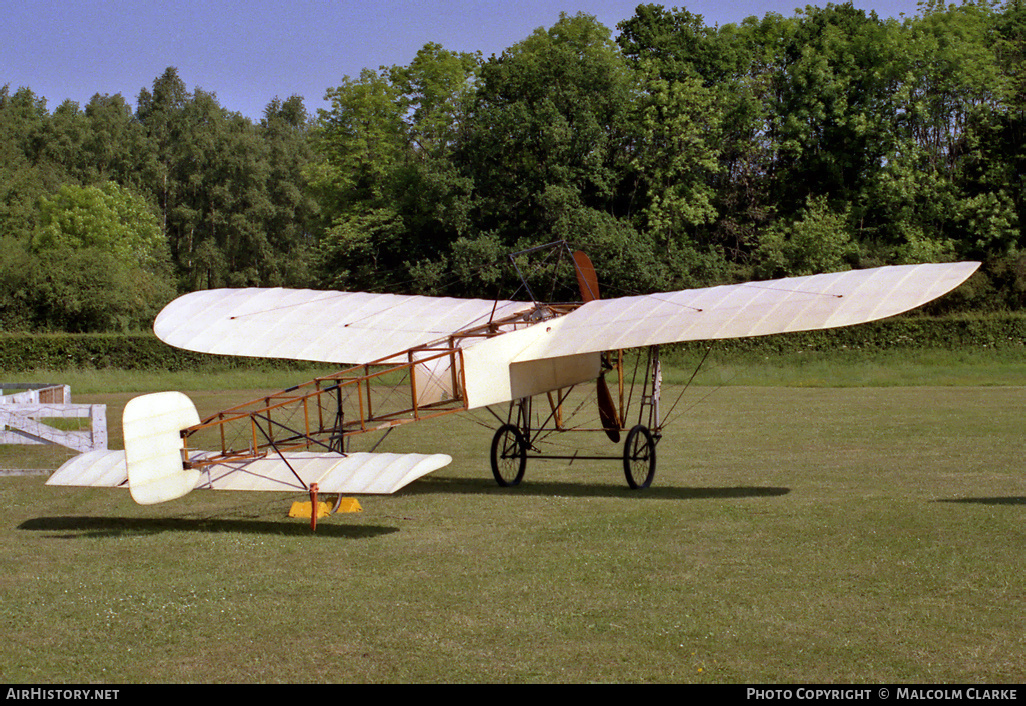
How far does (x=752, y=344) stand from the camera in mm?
30828

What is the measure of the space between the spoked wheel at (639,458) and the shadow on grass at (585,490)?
13cm

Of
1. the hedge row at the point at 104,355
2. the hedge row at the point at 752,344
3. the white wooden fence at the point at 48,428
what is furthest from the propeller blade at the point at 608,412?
the hedge row at the point at 104,355

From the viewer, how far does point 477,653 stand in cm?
511

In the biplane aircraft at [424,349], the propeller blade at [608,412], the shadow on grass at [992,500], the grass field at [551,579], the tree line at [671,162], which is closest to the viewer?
the grass field at [551,579]

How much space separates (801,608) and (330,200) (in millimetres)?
40875

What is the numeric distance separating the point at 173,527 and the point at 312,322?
11.5 ft

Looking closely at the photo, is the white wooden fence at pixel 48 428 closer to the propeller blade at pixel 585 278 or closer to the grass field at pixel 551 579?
the grass field at pixel 551 579

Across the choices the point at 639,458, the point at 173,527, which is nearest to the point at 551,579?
the point at 173,527

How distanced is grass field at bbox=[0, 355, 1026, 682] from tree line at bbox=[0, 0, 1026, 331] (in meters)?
23.8

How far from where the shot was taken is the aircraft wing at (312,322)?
36.3ft

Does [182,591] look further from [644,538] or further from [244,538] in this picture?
[644,538]

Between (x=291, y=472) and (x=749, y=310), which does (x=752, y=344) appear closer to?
(x=749, y=310)

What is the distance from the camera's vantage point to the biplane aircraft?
803 centimetres

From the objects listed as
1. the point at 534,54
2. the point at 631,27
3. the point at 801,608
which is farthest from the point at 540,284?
the point at 801,608
